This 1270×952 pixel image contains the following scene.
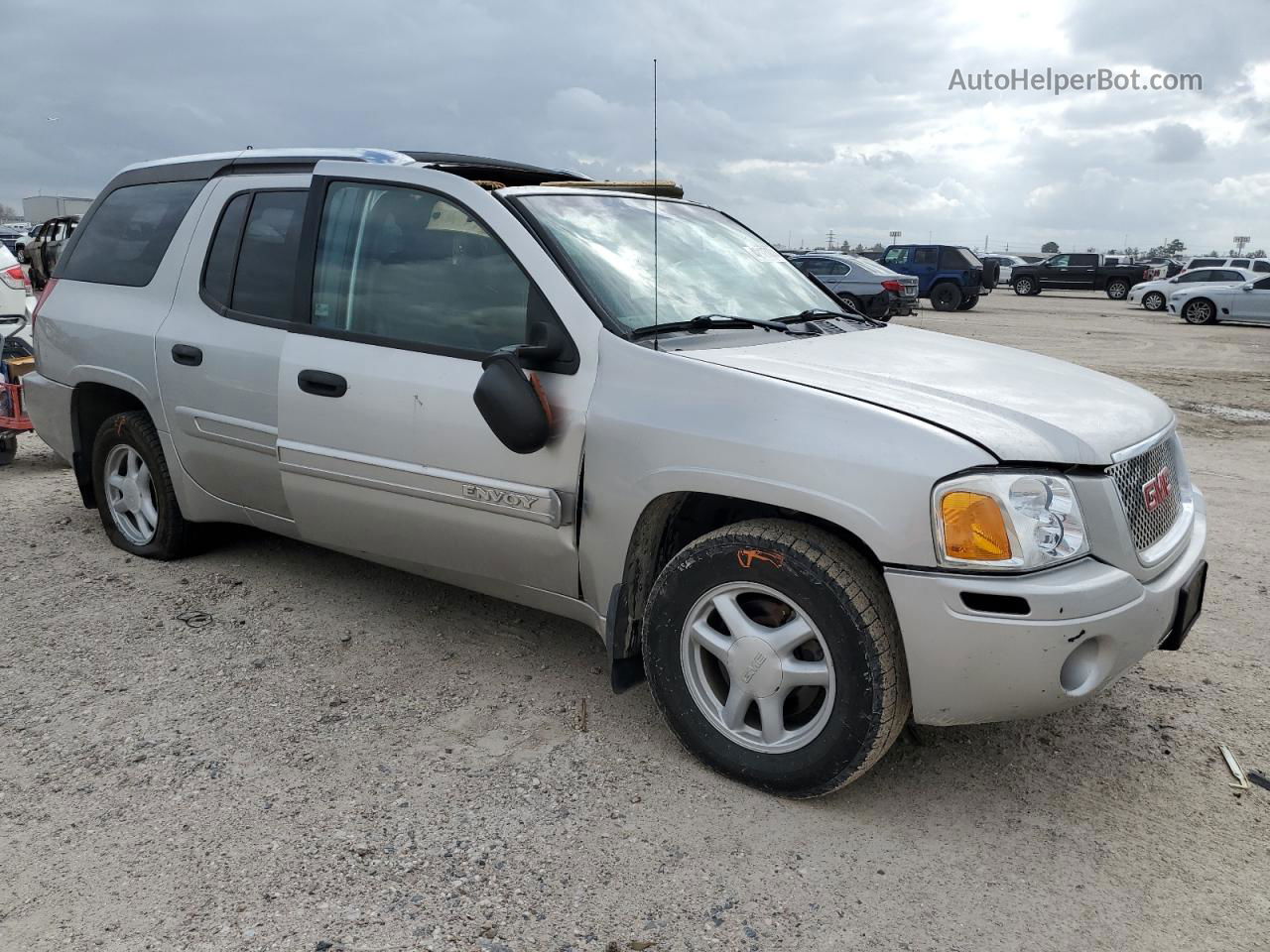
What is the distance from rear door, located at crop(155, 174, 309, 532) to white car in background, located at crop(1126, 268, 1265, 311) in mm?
27612

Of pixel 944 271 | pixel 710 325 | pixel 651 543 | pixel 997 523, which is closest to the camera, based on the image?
pixel 997 523

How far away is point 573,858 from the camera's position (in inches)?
102

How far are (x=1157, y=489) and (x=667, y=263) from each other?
1684 mm

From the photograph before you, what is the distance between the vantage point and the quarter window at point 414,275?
3.29 meters

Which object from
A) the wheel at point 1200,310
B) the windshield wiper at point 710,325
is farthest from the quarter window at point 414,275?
the wheel at point 1200,310

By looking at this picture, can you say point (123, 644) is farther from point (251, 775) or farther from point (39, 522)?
point (39, 522)

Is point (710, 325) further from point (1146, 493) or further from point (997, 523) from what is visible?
point (1146, 493)

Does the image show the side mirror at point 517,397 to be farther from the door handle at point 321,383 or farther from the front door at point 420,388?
the door handle at point 321,383

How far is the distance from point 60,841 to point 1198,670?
3.66 m

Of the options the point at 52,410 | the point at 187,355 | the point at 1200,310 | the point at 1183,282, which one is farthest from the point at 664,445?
the point at 1183,282

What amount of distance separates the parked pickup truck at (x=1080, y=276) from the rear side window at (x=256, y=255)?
1404 inches

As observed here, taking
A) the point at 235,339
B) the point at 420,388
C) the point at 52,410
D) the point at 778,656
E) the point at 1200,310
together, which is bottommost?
the point at 1200,310

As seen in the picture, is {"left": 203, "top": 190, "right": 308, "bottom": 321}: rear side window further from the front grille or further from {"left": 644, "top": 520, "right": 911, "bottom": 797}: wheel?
the front grille

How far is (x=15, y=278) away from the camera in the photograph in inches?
283
